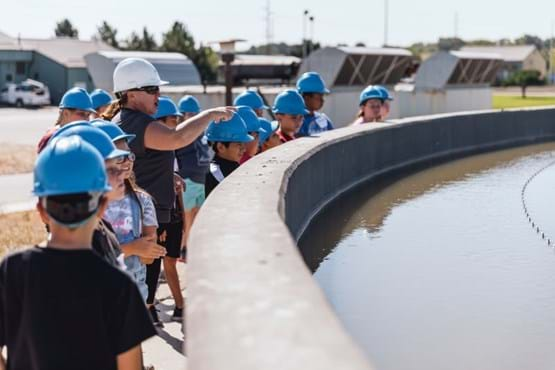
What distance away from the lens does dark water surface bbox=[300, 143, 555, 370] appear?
4.56 meters

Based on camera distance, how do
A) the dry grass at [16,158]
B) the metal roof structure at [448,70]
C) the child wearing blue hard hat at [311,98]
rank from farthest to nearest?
the metal roof structure at [448,70]
the dry grass at [16,158]
the child wearing blue hard hat at [311,98]

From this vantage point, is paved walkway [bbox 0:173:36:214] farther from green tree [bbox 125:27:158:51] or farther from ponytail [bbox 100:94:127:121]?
green tree [bbox 125:27:158:51]

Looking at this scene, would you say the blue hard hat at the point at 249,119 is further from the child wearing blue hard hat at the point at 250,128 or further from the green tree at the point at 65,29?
the green tree at the point at 65,29

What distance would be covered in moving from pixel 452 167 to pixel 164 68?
19.7 meters

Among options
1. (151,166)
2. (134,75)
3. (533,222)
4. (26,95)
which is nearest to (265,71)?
(26,95)

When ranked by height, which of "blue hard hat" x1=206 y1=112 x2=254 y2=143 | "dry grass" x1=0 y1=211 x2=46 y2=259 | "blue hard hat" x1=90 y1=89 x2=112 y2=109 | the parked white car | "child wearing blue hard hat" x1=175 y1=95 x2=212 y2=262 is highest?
"blue hard hat" x1=90 y1=89 x2=112 y2=109

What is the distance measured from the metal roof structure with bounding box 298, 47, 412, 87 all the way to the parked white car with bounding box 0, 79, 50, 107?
28.9 metres

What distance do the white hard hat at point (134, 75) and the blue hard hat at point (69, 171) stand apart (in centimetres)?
229

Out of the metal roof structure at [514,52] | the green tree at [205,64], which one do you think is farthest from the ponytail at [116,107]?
the metal roof structure at [514,52]

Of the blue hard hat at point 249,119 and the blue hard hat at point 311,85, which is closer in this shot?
the blue hard hat at point 249,119

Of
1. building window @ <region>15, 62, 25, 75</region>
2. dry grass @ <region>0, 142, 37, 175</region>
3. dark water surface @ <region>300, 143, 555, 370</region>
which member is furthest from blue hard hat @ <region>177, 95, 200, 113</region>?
building window @ <region>15, 62, 25, 75</region>

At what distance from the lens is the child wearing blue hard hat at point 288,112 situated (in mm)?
7691

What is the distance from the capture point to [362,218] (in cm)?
799

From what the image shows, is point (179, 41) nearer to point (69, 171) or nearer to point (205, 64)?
point (205, 64)
